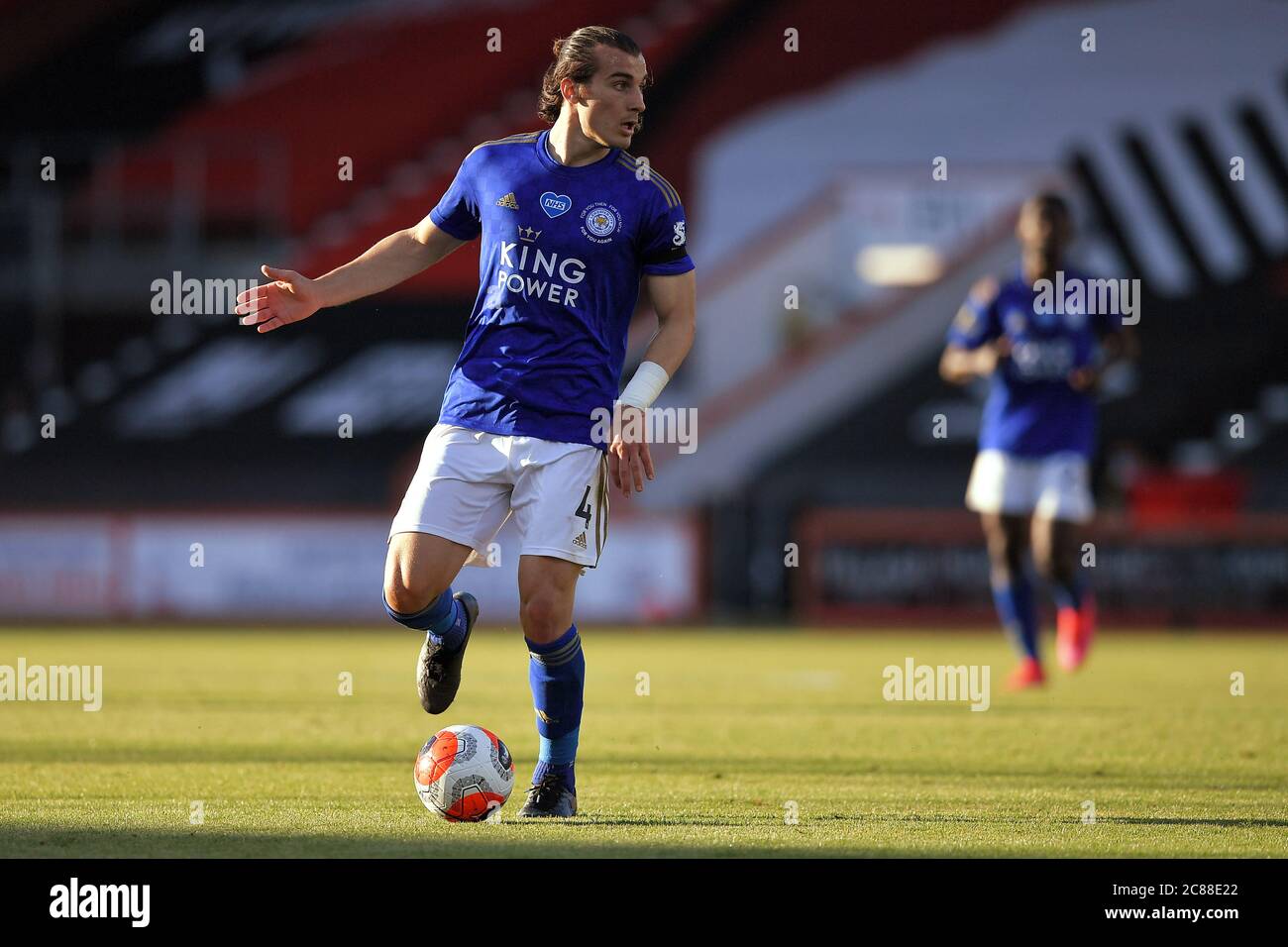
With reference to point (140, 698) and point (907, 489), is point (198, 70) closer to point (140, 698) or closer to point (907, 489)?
point (907, 489)

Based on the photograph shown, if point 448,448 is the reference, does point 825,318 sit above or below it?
above

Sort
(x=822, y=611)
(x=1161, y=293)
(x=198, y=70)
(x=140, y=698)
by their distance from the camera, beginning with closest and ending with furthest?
(x=140, y=698) → (x=822, y=611) → (x=1161, y=293) → (x=198, y=70)

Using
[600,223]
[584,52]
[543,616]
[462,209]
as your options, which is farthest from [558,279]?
[543,616]

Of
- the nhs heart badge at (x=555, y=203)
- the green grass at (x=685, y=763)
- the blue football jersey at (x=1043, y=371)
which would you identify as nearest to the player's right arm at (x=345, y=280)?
the nhs heart badge at (x=555, y=203)

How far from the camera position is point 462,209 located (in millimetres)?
5941

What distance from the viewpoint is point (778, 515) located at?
18.9 meters

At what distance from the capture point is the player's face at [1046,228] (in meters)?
10.4

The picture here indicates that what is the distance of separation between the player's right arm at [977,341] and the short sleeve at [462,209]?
515 centimetres

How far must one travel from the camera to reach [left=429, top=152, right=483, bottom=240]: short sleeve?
590 centimetres

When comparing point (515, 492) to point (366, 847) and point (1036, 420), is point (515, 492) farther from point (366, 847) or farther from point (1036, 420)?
point (1036, 420)

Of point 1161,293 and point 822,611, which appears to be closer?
point 822,611

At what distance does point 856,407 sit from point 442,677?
58.1ft
